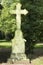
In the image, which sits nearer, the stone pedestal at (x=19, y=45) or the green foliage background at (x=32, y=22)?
the stone pedestal at (x=19, y=45)

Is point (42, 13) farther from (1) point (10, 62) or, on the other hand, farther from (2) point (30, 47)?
(1) point (10, 62)

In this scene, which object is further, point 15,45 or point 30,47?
point 30,47

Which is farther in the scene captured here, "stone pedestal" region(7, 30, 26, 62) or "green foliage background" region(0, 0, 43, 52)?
"green foliage background" region(0, 0, 43, 52)

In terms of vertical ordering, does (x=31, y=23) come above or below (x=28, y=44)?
above

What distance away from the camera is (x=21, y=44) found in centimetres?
1759

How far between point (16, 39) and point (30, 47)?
361 cm

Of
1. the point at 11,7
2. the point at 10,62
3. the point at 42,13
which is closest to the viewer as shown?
the point at 10,62

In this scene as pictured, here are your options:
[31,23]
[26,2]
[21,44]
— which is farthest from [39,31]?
[21,44]

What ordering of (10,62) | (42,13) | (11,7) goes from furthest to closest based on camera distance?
(11,7) < (42,13) < (10,62)

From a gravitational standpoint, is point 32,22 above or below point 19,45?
above

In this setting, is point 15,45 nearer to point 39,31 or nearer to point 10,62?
point 10,62

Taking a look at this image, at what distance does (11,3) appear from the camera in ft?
76.4

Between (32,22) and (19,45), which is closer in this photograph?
(19,45)

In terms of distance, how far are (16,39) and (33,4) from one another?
3.91 metres
